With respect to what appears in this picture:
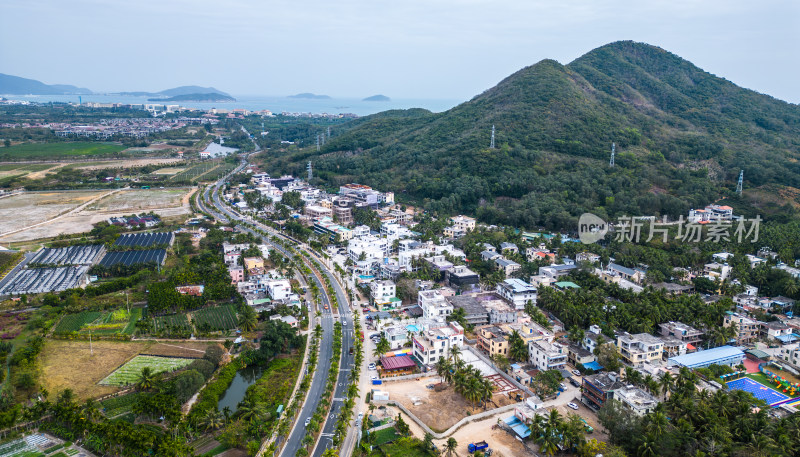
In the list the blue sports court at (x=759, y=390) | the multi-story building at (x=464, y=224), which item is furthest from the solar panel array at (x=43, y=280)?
the blue sports court at (x=759, y=390)

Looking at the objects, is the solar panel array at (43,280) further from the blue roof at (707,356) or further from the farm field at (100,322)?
the blue roof at (707,356)

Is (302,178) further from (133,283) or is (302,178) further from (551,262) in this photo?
(551,262)

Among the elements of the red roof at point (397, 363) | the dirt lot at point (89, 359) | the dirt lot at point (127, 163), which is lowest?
the dirt lot at point (89, 359)

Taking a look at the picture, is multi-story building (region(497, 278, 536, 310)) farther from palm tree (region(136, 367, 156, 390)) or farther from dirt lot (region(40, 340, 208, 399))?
palm tree (region(136, 367, 156, 390))

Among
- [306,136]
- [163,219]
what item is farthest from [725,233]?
[306,136]

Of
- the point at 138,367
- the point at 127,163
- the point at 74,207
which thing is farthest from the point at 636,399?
the point at 127,163

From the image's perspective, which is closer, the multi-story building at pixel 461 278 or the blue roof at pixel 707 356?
the blue roof at pixel 707 356

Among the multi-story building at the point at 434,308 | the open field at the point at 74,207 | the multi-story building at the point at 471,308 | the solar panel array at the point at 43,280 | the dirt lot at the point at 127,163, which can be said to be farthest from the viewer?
the dirt lot at the point at 127,163
